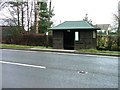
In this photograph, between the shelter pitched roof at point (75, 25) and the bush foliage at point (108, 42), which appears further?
the shelter pitched roof at point (75, 25)

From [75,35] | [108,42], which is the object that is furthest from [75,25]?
[108,42]

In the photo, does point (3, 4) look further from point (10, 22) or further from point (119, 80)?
point (119, 80)

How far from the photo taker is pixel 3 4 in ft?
113

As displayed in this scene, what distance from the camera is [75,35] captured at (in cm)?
2436

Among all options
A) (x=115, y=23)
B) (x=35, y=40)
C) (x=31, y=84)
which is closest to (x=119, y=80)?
(x=31, y=84)

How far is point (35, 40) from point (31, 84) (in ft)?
73.3

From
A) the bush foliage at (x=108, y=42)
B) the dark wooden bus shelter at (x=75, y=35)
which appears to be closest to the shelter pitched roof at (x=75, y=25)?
the dark wooden bus shelter at (x=75, y=35)

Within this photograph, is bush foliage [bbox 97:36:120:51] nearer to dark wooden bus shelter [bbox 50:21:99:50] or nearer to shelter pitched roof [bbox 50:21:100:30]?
dark wooden bus shelter [bbox 50:21:99:50]

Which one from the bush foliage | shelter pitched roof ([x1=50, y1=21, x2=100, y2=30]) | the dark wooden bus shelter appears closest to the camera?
the bush foliage

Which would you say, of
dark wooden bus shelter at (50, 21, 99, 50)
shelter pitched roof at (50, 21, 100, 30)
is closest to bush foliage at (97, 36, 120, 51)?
dark wooden bus shelter at (50, 21, 99, 50)

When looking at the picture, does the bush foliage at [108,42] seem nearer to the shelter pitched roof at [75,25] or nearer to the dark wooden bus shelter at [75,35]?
the dark wooden bus shelter at [75,35]

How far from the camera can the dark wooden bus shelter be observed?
23609mm

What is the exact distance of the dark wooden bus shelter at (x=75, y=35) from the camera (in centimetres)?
2361

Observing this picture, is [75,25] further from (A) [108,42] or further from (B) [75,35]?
(A) [108,42]
